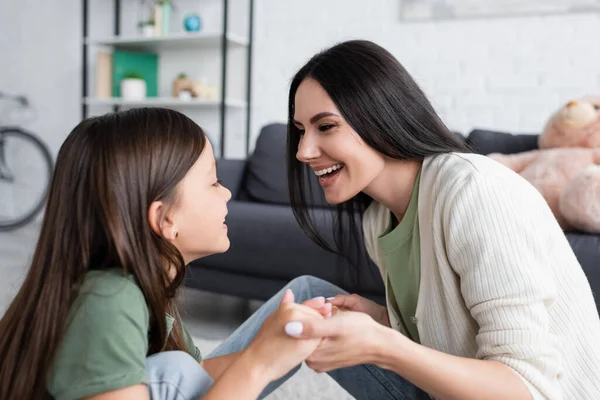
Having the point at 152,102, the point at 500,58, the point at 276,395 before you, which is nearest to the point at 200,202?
the point at 276,395

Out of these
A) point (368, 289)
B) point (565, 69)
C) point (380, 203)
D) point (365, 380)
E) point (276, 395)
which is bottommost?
point (276, 395)

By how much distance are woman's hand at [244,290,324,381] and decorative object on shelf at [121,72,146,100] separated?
2889mm

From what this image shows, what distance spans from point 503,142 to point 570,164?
373mm

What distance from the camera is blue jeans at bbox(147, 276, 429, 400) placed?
0.70 m

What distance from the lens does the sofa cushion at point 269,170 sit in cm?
238

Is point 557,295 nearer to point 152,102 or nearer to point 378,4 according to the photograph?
point 378,4

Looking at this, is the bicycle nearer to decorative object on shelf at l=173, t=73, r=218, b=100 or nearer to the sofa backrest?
decorative object on shelf at l=173, t=73, r=218, b=100

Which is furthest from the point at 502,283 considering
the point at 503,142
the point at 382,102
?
the point at 503,142

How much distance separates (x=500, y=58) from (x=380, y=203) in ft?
6.36

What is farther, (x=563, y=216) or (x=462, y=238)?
(x=563, y=216)

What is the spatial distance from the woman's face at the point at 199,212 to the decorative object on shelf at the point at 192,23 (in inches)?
102

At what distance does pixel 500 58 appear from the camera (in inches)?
108

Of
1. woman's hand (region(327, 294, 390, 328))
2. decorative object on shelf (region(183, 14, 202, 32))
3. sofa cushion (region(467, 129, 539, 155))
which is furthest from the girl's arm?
decorative object on shelf (region(183, 14, 202, 32))

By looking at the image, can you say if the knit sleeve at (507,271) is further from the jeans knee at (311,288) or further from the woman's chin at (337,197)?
the jeans knee at (311,288)
